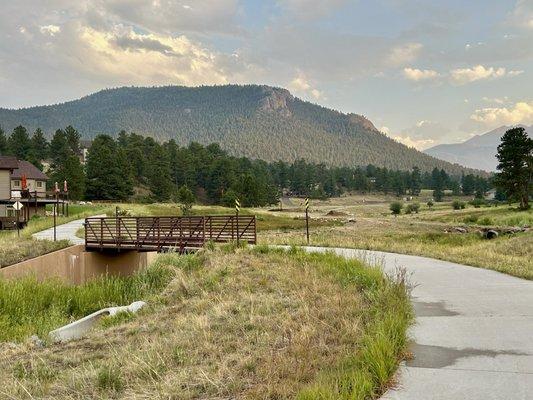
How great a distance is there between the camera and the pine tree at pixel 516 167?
60.7 metres

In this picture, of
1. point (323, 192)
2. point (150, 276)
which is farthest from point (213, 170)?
point (150, 276)

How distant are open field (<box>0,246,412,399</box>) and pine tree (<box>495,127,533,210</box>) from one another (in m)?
56.4

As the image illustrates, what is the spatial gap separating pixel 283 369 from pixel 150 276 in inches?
515

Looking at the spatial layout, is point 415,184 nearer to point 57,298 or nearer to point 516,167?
point 516,167

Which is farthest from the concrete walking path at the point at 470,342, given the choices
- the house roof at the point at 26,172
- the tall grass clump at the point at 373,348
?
the house roof at the point at 26,172

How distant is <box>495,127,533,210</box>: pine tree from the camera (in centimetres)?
6066

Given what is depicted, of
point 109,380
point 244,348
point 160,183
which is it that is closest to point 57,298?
point 109,380

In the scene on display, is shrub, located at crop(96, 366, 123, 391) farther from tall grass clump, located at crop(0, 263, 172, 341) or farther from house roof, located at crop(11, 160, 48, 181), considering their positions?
house roof, located at crop(11, 160, 48, 181)

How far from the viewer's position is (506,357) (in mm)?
6531

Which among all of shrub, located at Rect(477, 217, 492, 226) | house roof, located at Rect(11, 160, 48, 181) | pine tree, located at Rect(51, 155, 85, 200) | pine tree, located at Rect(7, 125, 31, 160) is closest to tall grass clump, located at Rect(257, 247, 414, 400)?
shrub, located at Rect(477, 217, 492, 226)

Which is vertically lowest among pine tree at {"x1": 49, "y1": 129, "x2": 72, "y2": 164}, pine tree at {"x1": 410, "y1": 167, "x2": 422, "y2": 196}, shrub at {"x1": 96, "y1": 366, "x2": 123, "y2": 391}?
shrub at {"x1": 96, "y1": 366, "x2": 123, "y2": 391}

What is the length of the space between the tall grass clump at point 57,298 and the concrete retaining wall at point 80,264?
5.10m

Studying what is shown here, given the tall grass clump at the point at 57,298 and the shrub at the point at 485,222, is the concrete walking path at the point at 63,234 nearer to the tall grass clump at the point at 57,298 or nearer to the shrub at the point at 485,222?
the tall grass clump at the point at 57,298

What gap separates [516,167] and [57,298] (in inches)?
2300
